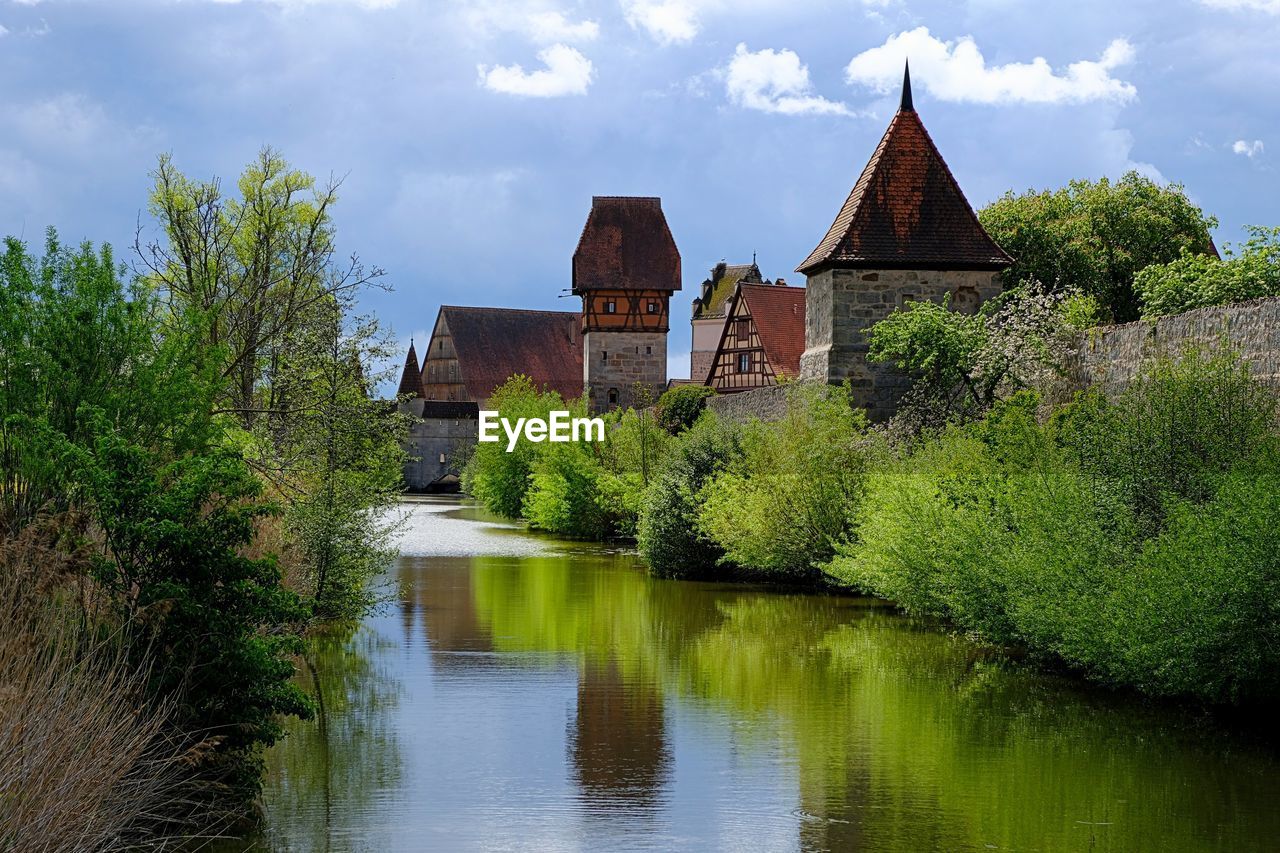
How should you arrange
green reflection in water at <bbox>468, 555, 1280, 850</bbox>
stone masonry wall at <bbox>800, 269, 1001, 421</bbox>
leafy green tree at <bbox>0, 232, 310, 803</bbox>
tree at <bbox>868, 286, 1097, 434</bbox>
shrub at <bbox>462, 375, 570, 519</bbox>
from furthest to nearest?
shrub at <bbox>462, 375, 570, 519</bbox>, stone masonry wall at <bbox>800, 269, 1001, 421</bbox>, tree at <bbox>868, 286, 1097, 434</bbox>, green reflection in water at <bbox>468, 555, 1280, 850</bbox>, leafy green tree at <bbox>0, 232, 310, 803</bbox>

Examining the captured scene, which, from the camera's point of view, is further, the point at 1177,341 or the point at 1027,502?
the point at 1177,341

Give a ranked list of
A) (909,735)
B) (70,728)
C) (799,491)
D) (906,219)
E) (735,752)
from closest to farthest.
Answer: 1. (70,728)
2. (735,752)
3. (909,735)
4. (799,491)
5. (906,219)

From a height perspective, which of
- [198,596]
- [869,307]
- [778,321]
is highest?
[778,321]

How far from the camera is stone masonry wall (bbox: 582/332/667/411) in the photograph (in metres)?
59.0

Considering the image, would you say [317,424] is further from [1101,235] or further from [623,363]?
[623,363]

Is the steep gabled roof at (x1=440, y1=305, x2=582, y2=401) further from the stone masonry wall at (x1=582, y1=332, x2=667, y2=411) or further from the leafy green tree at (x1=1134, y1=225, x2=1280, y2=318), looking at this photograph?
the leafy green tree at (x1=1134, y1=225, x2=1280, y2=318)

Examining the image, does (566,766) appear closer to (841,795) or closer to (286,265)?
(841,795)

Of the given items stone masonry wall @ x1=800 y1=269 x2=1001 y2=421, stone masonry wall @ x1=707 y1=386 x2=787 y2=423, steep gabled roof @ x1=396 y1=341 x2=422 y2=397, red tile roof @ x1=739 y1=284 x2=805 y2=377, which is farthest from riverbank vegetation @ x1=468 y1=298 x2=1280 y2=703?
steep gabled roof @ x1=396 y1=341 x2=422 y2=397

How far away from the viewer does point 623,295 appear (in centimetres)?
5938

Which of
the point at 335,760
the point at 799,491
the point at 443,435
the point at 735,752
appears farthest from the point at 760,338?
the point at 443,435

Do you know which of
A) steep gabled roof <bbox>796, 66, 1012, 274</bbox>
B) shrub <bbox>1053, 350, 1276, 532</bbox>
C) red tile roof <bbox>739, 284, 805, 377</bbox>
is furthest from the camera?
red tile roof <bbox>739, 284, 805, 377</bbox>

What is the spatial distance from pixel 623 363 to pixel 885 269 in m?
33.9

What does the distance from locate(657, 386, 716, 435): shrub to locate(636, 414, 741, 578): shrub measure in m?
9.58

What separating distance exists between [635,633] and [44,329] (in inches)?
349
